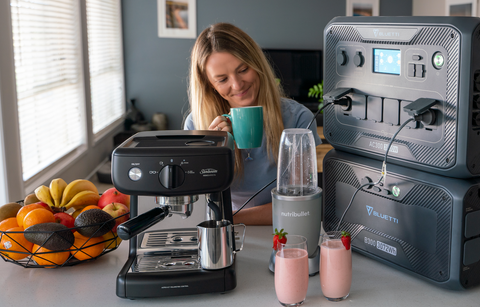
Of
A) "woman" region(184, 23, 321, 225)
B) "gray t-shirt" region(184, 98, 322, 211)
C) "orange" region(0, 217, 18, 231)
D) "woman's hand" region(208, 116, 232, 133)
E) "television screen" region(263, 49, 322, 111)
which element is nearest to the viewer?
"orange" region(0, 217, 18, 231)

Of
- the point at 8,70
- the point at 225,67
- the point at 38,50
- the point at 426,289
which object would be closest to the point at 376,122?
the point at 426,289

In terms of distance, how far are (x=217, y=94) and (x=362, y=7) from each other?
4221mm

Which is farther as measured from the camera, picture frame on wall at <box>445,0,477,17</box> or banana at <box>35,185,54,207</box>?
picture frame on wall at <box>445,0,477,17</box>

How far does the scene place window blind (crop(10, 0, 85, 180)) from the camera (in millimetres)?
2484

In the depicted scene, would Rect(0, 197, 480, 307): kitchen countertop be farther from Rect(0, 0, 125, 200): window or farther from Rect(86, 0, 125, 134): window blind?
Rect(86, 0, 125, 134): window blind

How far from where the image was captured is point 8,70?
2.17 meters

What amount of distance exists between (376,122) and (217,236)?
1.28ft

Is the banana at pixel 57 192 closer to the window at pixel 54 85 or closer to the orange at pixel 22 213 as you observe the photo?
the orange at pixel 22 213

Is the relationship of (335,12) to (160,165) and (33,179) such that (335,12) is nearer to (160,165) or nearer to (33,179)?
(33,179)

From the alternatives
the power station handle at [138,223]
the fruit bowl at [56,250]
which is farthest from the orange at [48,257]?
the power station handle at [138,223]

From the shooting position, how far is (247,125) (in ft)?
3.75

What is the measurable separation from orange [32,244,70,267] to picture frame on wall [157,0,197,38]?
4297 millimetres

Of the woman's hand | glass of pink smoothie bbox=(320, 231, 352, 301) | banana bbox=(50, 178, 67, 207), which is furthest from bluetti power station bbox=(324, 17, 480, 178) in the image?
banana bbox=(50, 178, 67, 207)

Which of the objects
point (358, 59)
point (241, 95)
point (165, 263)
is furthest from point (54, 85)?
point (358, 59)
